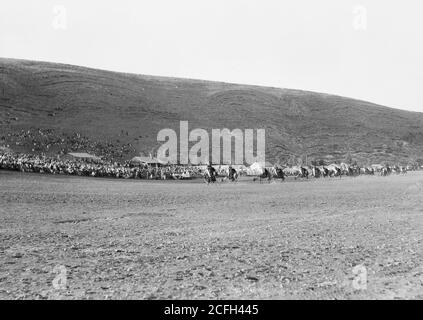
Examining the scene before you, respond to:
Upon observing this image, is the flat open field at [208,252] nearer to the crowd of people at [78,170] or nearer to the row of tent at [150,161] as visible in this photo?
the crowd of people at [78,170]

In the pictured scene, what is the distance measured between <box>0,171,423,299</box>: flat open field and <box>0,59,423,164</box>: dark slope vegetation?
165ft

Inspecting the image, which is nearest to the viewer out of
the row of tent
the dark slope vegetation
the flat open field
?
the flat open field

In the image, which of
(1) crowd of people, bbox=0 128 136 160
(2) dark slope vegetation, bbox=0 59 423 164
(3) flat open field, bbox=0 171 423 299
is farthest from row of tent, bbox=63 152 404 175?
(3) flat open field, bbox=0 171 423 299

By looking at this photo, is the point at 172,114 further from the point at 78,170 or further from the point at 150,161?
the point at 78,170

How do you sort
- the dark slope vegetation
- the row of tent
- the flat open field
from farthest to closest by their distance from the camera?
the dark slope vegetation, the row of tent, the flat open field

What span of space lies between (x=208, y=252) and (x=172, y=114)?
78.3 meters

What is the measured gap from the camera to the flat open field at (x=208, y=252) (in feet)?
24.9

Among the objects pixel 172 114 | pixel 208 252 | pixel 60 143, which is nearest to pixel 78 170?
pixel 60 143

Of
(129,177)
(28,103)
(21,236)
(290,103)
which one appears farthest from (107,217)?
(290,103)

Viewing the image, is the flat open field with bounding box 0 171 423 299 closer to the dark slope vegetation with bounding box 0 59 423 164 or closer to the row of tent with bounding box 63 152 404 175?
the row of tent with bounding box 63 152 404 175

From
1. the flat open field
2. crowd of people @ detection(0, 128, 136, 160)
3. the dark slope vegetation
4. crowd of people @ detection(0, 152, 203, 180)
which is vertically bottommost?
the flat open field

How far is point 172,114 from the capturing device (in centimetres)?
8794

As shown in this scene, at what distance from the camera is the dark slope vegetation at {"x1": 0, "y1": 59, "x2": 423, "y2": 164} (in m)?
72.6

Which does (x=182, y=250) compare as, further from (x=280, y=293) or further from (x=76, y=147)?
(x=76, y=147)
